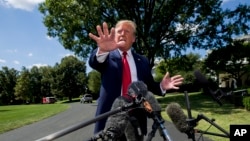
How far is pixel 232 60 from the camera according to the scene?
4612 centimetres

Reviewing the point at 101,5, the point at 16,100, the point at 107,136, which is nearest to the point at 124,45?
the point at 107,136

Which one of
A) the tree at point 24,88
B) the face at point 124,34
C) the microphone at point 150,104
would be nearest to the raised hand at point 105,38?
the face at point 124,34

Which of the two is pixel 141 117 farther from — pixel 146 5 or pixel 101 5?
pixel 146 5

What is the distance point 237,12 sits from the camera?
3538 cm

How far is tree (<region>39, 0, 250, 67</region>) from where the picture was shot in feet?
111

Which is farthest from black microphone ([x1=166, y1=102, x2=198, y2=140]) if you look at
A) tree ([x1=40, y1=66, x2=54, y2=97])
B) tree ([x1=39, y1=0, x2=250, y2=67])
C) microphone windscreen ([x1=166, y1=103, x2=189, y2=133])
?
tree ([x1=40, y1=66, x2=54, y2=97])

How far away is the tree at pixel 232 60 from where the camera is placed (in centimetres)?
3962

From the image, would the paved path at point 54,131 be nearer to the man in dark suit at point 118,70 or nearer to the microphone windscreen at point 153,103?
the man in dark suit at point 118,70

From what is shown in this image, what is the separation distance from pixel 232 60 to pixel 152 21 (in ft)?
51.2

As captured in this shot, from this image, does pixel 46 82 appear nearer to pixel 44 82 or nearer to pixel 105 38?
pixel 44 82

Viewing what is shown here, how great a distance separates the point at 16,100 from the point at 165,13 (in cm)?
10857

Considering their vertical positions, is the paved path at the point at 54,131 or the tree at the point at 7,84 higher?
the tree at the point at 7,84

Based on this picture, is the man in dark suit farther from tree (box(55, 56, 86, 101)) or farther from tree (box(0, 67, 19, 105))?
tree (box(0, 67, 19, 105))

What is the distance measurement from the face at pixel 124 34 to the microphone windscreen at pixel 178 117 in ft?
2.63
